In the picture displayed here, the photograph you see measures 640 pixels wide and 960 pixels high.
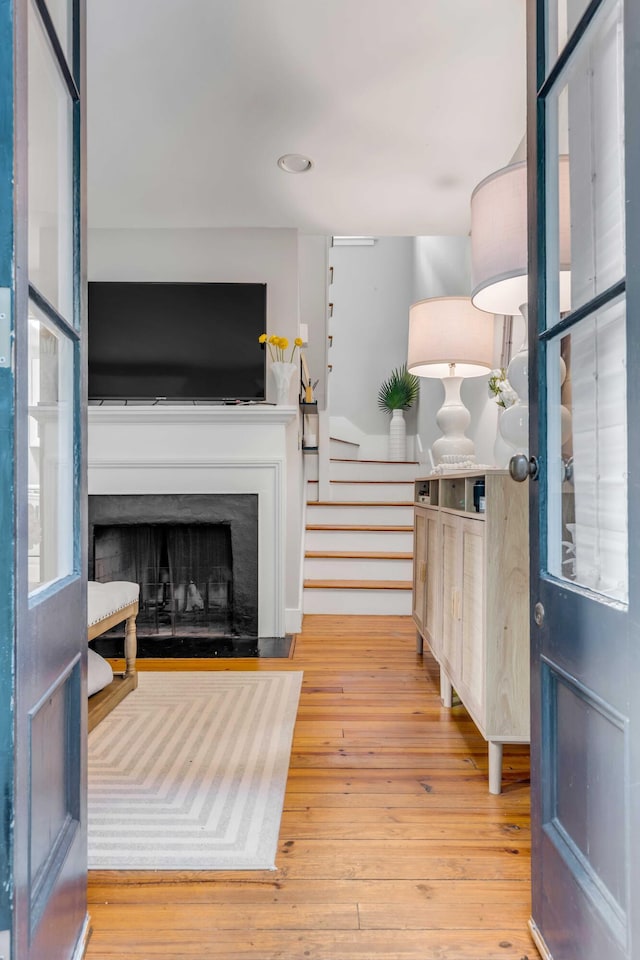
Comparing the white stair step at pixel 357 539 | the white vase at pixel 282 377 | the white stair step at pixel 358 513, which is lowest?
the white stair step at pixel 357 539

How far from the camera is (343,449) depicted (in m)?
6.68

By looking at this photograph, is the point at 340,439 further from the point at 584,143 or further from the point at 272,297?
the point at 584,143

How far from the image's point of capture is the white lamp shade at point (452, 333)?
8.70ft

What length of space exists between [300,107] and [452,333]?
43.4 inches

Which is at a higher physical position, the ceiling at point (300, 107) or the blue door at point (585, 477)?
the ceiling at point (300, 107)

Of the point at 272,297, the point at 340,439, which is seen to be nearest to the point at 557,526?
the point at 272,297

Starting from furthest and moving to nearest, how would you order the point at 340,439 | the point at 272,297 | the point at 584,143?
the point at 340,439 < the point at 272,297 < the point at 584,143

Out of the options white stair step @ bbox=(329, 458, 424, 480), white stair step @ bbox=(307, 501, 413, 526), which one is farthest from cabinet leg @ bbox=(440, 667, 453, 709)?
white stair step @ bbox=(329, 458, 424, 480)

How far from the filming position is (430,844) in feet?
4.88

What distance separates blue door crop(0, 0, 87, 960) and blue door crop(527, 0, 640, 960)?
0.80m

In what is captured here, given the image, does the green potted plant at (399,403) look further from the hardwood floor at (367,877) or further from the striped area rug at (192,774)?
the hardwood floor at (367,877)

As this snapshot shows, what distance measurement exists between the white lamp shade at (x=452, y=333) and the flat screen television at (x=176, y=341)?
1.12m

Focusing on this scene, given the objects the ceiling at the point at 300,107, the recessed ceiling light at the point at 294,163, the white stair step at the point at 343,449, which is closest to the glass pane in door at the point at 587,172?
the ceiling at the point at 300,107

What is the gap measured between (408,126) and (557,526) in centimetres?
208
